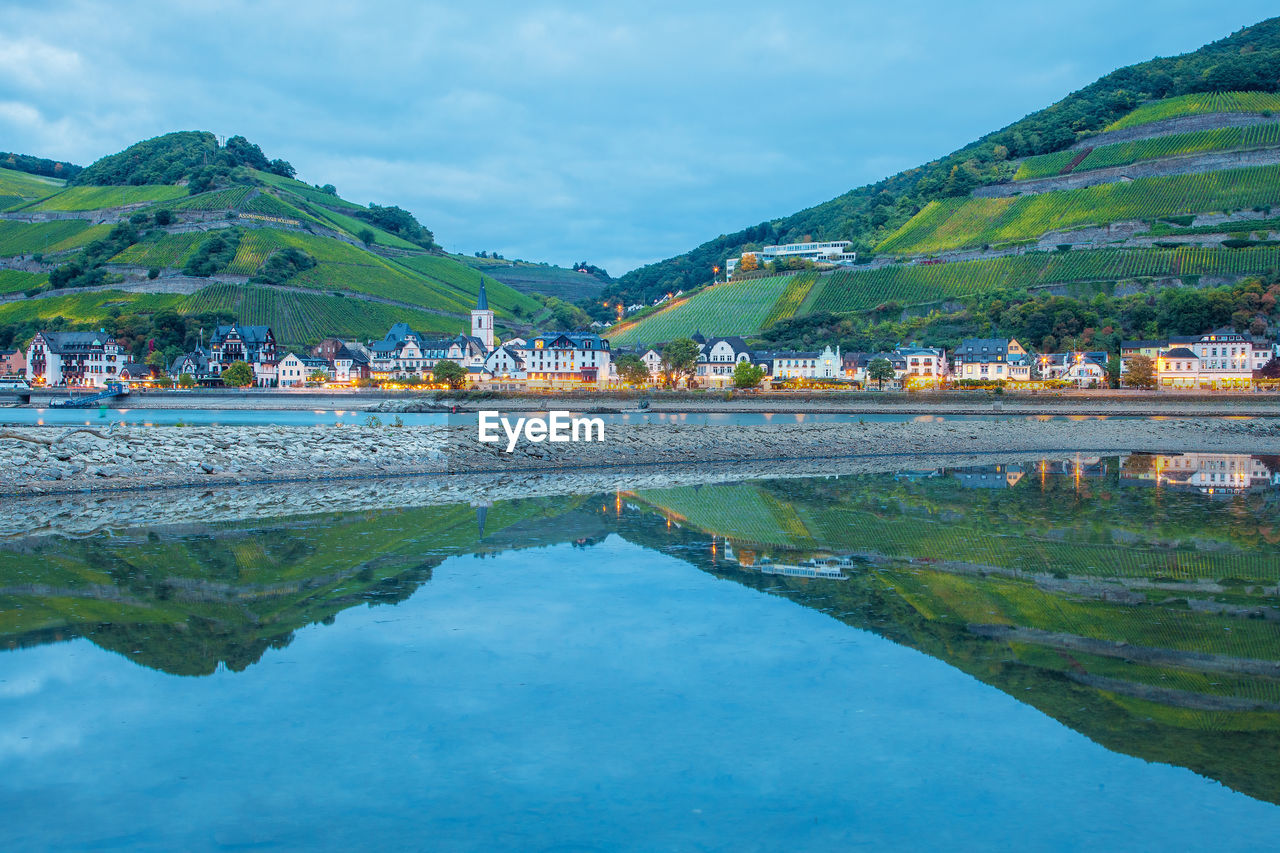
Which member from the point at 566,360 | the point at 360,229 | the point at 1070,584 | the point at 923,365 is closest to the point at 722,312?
the point at 566,360

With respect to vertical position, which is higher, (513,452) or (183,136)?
(183,136)

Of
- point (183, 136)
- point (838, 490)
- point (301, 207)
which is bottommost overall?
point (838, 490)

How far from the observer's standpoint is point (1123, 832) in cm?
652

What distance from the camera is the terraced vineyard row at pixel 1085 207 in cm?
11000

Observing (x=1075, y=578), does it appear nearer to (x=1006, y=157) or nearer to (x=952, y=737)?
(x=952, y=737)

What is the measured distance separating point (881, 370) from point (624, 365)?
933 inches

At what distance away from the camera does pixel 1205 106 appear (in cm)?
13075

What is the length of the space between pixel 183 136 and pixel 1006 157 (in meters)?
161

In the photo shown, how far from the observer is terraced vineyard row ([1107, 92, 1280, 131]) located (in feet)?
420

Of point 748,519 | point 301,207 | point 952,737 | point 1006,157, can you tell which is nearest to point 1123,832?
point 952,737

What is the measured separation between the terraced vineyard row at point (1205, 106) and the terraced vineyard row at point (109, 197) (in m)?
157

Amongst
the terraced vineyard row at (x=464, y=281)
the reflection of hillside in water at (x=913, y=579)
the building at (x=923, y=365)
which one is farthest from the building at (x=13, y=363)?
the reflection of hillside in water at (x=913, y=579)

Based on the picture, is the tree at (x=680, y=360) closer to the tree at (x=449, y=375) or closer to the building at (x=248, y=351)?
the tree at (x=449, y=375)

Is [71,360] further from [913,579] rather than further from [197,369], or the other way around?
[913,579]
